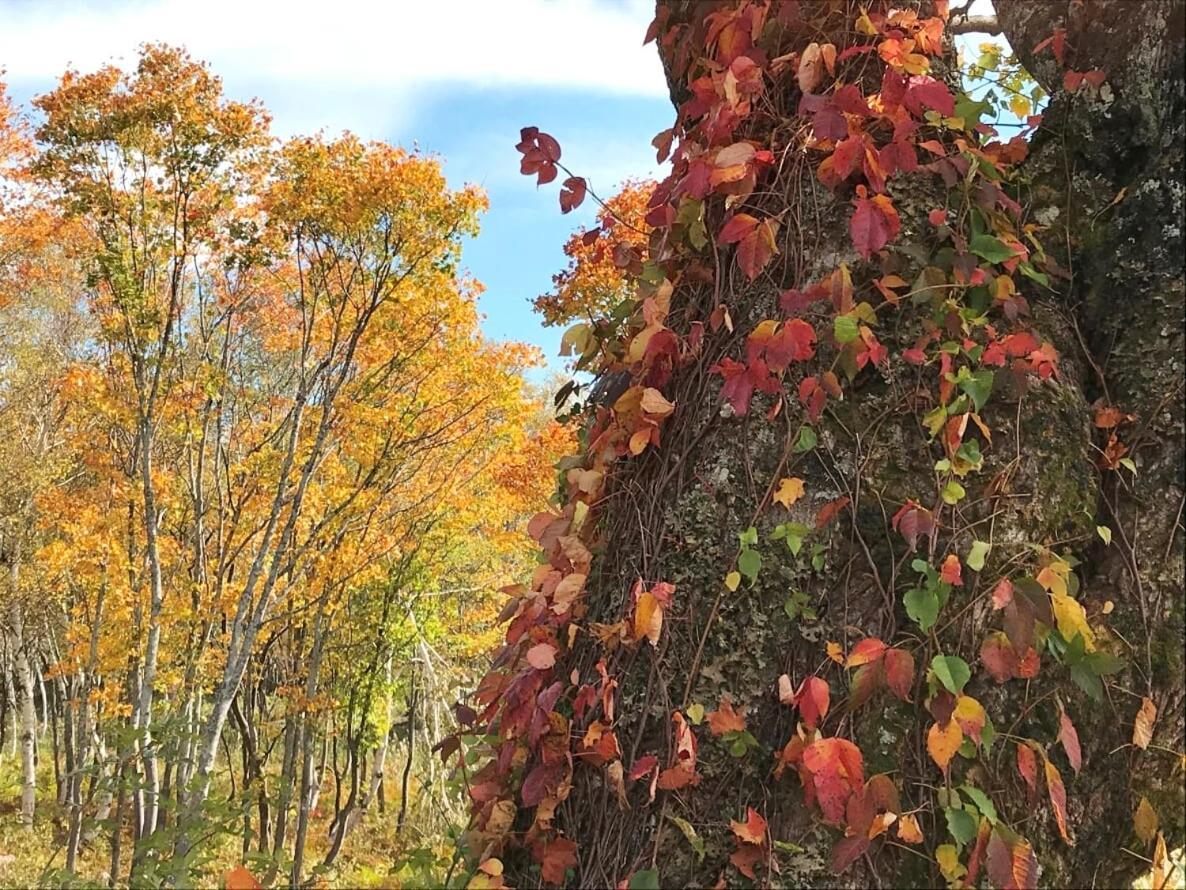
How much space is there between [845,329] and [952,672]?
569 mm

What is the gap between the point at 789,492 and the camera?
1.25 metres

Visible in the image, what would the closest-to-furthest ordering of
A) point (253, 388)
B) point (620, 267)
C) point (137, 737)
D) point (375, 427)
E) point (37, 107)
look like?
point (620, 267), point (137, 737), point (37, 107), point (375, 427), point (253, 388)

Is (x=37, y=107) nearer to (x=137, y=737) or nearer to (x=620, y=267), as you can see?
(x=137, y=737)

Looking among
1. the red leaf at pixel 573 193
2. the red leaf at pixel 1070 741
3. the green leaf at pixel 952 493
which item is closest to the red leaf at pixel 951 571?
the green leaf at pixel 952 493

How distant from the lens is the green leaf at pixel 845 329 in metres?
1.27

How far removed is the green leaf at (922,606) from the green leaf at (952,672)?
0.05 m

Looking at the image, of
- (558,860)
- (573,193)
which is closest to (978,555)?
(558,860)

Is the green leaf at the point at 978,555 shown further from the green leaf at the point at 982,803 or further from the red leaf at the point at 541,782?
the red leaf at the point at 541,782

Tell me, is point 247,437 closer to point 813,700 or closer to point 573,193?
point 573,193

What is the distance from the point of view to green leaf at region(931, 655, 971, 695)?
106 centimetres

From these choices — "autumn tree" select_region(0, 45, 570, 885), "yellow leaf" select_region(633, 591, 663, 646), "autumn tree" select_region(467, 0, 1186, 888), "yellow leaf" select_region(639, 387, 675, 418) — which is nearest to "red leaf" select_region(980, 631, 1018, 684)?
"autumn tree" select_region(467, 0, 1186, 888)

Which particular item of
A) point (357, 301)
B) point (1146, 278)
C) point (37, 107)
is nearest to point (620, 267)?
point (1146, 278)

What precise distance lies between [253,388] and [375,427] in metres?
4.42

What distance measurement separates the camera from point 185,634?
1081cm
